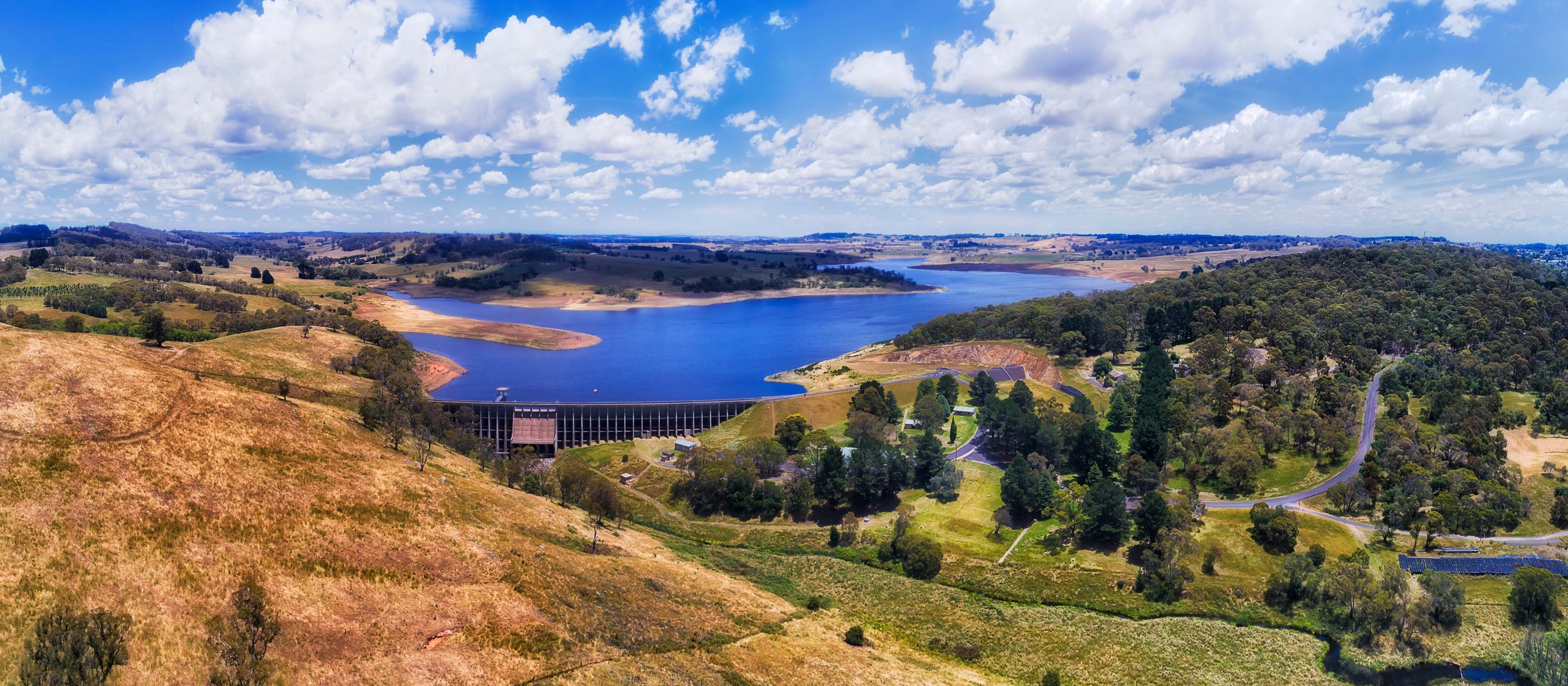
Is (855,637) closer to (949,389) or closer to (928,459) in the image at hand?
(928,459)

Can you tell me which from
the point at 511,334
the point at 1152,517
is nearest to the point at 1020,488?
the point at 1152,517

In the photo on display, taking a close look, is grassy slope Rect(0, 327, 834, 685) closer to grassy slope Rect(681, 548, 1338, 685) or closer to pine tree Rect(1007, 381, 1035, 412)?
grassy slope Rect(681, 548, 1338, 685)

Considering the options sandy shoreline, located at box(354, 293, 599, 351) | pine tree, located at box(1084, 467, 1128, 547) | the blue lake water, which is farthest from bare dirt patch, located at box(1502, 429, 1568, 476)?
sandy shoreline, located at box(354, 293, 599, 351)

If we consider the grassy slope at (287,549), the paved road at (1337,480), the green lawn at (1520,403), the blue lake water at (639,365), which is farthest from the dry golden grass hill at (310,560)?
the green lawn at (1520,403)

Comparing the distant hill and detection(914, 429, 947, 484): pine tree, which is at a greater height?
the distant hill

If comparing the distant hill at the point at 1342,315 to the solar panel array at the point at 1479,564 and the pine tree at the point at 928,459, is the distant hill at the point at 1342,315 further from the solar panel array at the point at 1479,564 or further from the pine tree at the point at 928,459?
the pine tree at the point at 928,459

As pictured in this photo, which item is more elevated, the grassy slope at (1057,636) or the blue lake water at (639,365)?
the blue lake water at (639,365)
